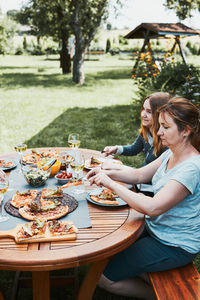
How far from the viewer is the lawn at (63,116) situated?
6.80 metres

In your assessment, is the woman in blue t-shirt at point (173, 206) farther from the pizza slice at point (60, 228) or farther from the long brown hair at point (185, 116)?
the pizza slice at point (60, 228)

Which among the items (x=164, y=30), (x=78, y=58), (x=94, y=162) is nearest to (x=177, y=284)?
(x=94, y=162)

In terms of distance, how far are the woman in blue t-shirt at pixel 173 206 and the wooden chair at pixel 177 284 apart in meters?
0.05

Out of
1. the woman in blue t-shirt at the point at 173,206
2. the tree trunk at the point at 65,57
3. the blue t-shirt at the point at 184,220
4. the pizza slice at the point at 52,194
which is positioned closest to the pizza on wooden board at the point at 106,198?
the woman in blue t-shirt at the point at 173,206

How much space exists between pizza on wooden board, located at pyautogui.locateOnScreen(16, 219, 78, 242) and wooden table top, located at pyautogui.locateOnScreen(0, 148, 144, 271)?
1.4 inches

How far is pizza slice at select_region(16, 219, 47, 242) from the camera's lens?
173 centimetres

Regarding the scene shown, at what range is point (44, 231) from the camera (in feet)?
5.87

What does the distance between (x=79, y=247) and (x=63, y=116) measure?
784cm

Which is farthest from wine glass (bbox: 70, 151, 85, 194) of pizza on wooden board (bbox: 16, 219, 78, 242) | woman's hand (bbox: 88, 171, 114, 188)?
pizza on wooden board (bbox: 16, 219, 78, 242)

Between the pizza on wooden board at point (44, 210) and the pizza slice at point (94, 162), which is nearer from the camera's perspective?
the pizza on wooden board at point (44, 210)

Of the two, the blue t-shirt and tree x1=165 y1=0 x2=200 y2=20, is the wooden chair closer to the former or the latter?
the blue t-shirt

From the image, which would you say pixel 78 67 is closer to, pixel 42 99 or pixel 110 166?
pixel 42 99

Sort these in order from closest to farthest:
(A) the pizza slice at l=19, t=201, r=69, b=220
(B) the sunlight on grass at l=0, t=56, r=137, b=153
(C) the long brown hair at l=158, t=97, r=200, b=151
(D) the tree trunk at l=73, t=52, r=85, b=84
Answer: (A) the pizza slice at l=19, t=201, r=69, b=220 < (C) the long brown hair at l=158, t=97, r=200, b=151 < (B) the sunlight on grass at l=0, t=56, r=137, b=153 < (D) the tree trunk at l=73, t=52, r=85, b=84

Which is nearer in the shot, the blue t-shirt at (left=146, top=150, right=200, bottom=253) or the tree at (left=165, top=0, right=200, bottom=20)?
the blue t-shirt at (left=146, top=150, right=200, bottom=253)
